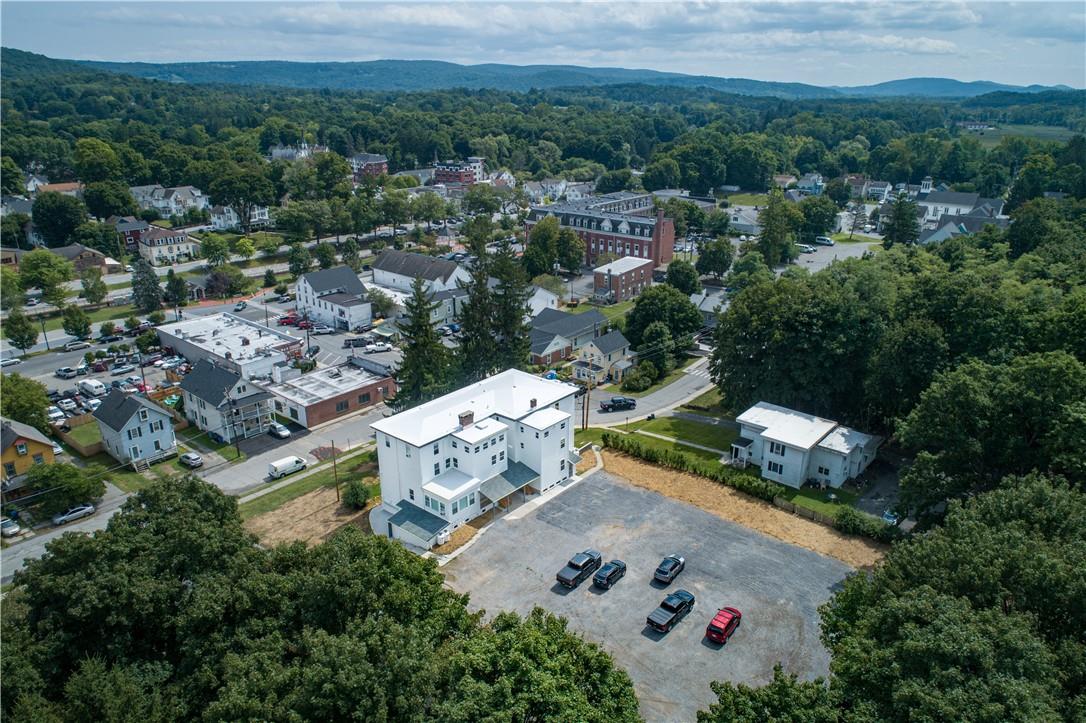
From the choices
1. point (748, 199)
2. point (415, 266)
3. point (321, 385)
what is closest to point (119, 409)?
point (321, 385)

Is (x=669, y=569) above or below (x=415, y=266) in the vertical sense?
below

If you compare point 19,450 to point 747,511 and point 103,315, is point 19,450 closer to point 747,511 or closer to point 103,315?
point 103,315

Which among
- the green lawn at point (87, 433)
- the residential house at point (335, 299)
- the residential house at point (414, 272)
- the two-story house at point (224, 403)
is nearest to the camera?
the two-story house at point (224, 403)

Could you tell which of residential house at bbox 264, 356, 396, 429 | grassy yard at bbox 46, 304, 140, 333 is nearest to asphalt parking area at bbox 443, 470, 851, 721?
residential house at bbox 264, 356, 396, 429

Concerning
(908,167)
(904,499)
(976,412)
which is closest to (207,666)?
(904,499)

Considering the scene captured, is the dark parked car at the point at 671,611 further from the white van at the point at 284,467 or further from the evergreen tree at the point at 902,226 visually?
the evergreen tree at the point at 902,226

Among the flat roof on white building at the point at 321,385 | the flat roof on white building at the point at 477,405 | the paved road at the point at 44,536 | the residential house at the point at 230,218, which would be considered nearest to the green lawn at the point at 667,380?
the flat roof on white building at the point at 477,405
